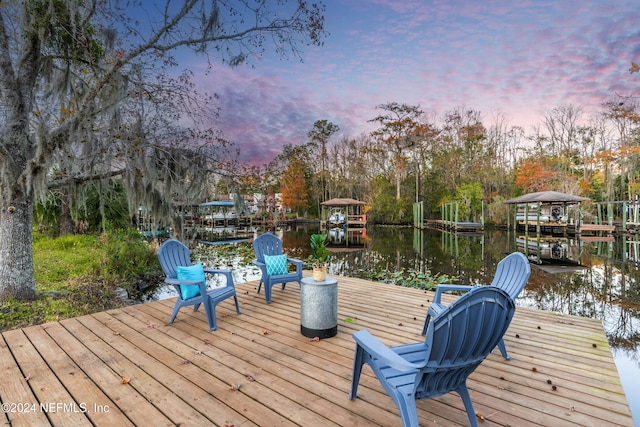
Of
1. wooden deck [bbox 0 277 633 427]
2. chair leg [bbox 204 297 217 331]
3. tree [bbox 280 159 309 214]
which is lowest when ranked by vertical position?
wooden deck [bbox 0 277 633 427]

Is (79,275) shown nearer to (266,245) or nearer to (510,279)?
(266,245)

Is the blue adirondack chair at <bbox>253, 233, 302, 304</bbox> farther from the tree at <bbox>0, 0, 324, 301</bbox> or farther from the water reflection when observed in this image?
the water reflection

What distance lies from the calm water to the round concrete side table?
2.21 meters

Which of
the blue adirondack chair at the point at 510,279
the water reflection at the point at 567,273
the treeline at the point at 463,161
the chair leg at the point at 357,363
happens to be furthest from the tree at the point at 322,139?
the chair leg at the point at 357,363

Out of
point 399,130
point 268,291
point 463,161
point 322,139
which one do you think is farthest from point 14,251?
point 322,139

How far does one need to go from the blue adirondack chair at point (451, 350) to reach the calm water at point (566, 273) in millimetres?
1714

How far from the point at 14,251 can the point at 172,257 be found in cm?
243

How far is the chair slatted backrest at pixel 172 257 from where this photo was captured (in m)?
3.23

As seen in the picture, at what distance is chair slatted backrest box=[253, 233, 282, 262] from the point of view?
13.9 feet

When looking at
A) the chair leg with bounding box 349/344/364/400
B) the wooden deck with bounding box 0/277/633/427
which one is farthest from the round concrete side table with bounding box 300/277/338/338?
the chair leg with bounding box 349/344/364/400

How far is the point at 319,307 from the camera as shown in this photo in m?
2.75

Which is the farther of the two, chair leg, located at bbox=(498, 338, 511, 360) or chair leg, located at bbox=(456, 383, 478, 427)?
chair leg, located at bbox=(498, 338, 511, 360)

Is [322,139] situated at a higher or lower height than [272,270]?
higher

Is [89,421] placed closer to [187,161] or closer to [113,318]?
[113,318]
